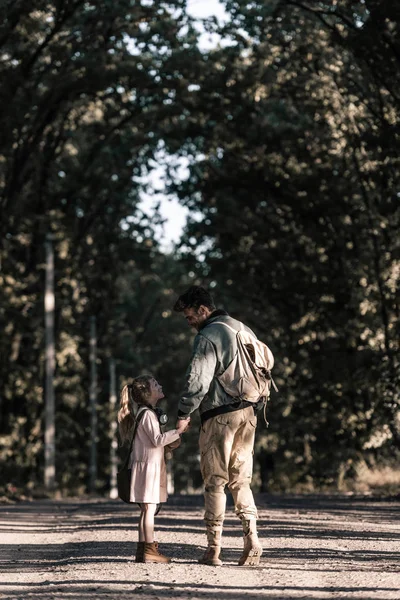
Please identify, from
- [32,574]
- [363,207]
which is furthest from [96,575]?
[363,207]

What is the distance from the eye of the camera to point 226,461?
32.9ft

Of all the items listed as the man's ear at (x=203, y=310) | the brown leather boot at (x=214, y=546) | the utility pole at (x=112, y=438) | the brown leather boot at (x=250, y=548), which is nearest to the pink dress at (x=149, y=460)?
the brown leather boot at (x=214, y=546)

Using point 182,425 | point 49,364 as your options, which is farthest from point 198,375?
point 49,364

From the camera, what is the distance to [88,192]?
117 feet

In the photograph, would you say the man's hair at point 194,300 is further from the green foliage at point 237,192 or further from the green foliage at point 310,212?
the green foliage at point 237,192

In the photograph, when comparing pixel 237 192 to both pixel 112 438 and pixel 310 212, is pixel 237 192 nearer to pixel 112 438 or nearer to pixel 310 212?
pixel 310 212

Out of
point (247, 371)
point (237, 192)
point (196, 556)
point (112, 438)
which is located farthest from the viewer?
point (112, 438)

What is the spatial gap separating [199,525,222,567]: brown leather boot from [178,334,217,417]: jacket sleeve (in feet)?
2.95

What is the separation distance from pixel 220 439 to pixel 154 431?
1.79 feet

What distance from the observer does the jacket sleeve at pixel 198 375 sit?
9.80 metres

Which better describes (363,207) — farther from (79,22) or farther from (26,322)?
(26,322)

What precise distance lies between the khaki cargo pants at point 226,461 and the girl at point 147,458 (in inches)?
12.3

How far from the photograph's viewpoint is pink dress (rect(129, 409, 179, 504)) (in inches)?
403

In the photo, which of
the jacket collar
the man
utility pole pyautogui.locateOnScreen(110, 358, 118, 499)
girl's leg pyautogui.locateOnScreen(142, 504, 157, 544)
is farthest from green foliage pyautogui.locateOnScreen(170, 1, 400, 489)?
girl's leg pyautogui.locateOnScreen(142, 504, 157, 544)
